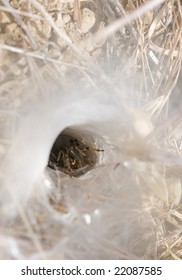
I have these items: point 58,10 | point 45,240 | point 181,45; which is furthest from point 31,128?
point 181,45

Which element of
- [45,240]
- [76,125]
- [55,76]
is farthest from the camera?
[76,125]

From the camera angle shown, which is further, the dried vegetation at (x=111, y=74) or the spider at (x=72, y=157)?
the spider at (x=72, y=157)

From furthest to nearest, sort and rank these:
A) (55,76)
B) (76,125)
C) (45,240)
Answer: (76,125)
(55,76)
(45,240)

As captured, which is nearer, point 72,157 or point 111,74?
point 111,74

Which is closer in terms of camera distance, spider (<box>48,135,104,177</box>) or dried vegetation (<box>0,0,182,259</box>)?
dried vegetation (<box>0,0,182,259</box>)

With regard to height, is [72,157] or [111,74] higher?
[111,74]

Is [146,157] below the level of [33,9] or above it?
below

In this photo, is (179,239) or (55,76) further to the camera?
(179,239)

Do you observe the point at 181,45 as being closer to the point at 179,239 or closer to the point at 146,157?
the point at 146,157
